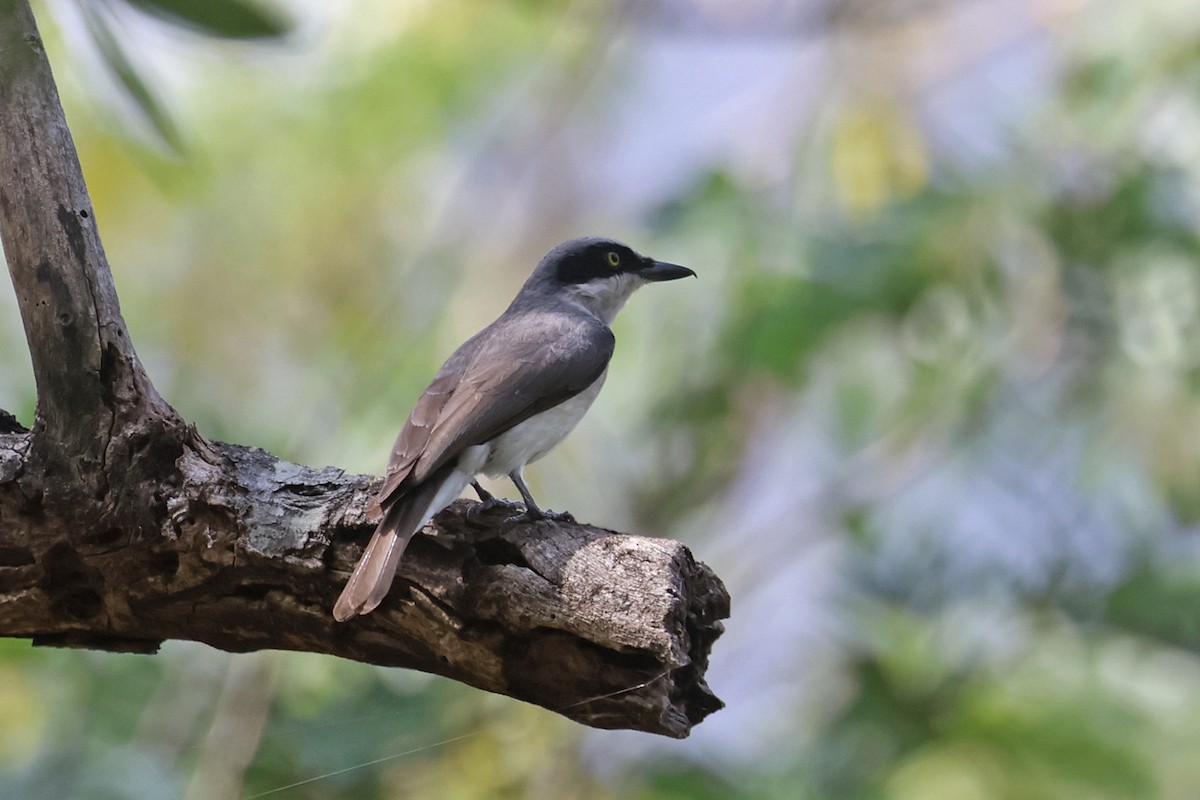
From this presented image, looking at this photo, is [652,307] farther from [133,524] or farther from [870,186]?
[133,524]

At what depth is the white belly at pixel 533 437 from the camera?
4.34m

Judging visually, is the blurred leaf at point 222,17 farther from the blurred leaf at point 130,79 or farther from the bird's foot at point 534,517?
the bird's foot at point 534,517

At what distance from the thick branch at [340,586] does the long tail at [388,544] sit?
9 cm

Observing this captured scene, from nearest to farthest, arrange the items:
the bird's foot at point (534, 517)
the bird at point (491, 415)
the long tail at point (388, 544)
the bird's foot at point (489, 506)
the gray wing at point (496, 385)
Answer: the long tail at point (388, 544) → the bird at point (491, 415) → the bird's foot at point (534, 517) → the bird's foot at point (489, 506) → the gray wing at point (496, 385)

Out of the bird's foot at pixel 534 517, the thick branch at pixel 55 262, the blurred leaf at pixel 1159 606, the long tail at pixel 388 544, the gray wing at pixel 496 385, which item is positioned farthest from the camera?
the blurred leaf at pixel 1159 606

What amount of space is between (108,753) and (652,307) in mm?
3823

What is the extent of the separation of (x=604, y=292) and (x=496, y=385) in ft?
5.33

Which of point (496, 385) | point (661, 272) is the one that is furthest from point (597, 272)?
point (496, 385)

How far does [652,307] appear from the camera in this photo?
6914mm

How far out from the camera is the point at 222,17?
1.28 meters

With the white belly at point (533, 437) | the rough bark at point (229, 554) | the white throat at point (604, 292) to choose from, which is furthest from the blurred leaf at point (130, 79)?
the white throat at point (604, 292)

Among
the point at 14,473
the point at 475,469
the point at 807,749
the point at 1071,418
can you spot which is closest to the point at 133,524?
the point at 14,473

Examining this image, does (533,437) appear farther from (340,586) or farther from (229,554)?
(229,554)

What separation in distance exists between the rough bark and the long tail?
0.31 feet
